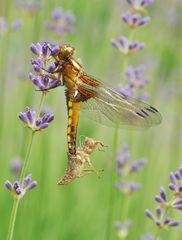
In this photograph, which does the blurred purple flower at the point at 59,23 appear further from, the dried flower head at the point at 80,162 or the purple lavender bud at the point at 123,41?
the dried flower head at the point at 80,162

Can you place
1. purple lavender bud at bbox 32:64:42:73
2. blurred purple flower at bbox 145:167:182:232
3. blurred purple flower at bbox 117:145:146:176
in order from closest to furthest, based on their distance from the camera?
purple lavender bud at bbox 32:64:42:73 → blurred purple flower at bbox 145:167:182:232 → blurred purple flower at bbox 117:145:146:176

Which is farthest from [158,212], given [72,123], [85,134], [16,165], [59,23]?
[85,134]

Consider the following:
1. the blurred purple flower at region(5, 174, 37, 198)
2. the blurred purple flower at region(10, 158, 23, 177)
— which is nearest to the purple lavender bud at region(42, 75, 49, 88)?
the blurred purple flower at region(5, 174, 37, 198)

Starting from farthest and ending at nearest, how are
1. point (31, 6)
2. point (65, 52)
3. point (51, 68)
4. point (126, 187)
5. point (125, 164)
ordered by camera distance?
point (31, 6) → point (126, 187) → point (125, 164) → point (65, 52) → point (51, 68)

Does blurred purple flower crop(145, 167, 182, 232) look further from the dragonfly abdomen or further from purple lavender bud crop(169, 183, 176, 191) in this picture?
the dragonfly abdomen

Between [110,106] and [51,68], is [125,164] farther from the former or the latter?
[51,68]

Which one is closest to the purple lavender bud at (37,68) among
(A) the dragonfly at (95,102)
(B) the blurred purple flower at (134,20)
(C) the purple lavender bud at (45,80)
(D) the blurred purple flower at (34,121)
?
(C) the purple lavender bud at (45,80)

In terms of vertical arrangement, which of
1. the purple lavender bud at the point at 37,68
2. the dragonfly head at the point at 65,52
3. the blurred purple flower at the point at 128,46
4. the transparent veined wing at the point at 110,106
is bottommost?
the transparent veined wing at the point at 110,106
